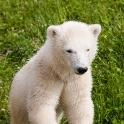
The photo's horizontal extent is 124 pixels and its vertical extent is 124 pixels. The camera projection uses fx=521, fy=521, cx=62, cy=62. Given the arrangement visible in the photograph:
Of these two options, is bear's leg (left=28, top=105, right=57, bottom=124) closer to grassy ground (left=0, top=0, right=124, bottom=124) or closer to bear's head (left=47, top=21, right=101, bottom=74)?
bear's head (left=47, top=21, right=101, bottom=74)

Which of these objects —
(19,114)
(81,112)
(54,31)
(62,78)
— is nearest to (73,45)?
(54,31)

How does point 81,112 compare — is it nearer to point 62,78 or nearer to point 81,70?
point 62,78

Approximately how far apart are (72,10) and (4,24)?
110 centimetres

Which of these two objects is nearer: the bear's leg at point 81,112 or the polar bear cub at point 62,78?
the polar bear cub at point 62,78

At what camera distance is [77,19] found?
8039 millimetres

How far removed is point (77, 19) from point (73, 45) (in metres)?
3.25

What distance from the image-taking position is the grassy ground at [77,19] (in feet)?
20.0

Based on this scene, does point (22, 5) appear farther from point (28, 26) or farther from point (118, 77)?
point (118, 77)

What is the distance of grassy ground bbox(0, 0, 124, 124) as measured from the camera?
611 centimetres

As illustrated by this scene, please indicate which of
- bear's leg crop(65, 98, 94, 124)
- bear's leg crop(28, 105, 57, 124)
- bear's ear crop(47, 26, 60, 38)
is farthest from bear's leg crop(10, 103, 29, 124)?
bear's ear crop(47, 26, 60, 38)

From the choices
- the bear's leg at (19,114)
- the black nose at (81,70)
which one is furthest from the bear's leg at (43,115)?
the black nose at (81,70)

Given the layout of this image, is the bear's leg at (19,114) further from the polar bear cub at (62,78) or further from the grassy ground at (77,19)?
the grassy ground at (77,19)

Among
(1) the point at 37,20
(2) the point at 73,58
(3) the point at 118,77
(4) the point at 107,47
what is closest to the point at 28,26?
(1) the point at 37,20

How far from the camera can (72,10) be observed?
828 centimetres
